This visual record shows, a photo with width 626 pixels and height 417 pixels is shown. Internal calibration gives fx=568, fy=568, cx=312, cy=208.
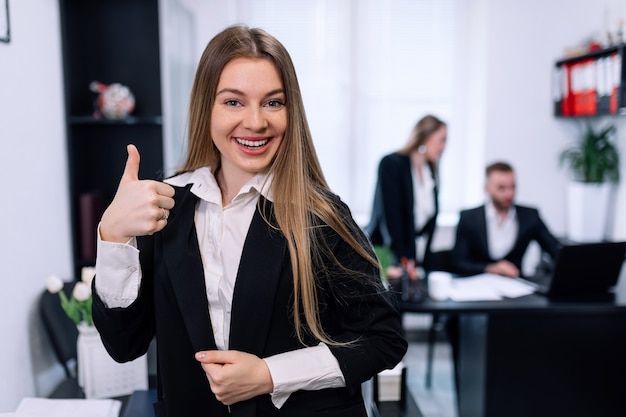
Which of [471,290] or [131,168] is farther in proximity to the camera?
[471,290]

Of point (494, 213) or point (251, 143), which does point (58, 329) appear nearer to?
point (251, 143)

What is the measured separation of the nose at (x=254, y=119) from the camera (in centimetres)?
106

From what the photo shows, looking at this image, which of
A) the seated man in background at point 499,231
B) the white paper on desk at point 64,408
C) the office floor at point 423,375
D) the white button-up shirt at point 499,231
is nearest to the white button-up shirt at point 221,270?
the white paper on desk at point 64,408

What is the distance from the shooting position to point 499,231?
126 inches

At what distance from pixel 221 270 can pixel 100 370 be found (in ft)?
2.56

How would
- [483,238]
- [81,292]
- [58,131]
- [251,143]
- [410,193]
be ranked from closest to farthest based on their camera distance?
[251,143] < [81,292] < [58,131] < [483,238] < [410,193]

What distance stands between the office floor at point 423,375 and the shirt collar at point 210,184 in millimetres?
1935

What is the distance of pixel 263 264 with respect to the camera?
42.3 inches

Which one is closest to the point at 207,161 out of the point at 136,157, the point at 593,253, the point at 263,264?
the point at 136,157

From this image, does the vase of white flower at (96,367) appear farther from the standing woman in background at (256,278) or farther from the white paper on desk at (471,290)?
the white paper on desk at (471,290)

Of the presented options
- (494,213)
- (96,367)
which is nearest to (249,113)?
(96,367)

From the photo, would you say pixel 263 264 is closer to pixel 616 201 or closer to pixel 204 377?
pixel 204 377

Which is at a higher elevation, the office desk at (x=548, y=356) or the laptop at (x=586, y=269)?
the laptop at (x=586, y=269)

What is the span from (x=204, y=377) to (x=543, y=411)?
1826mm
